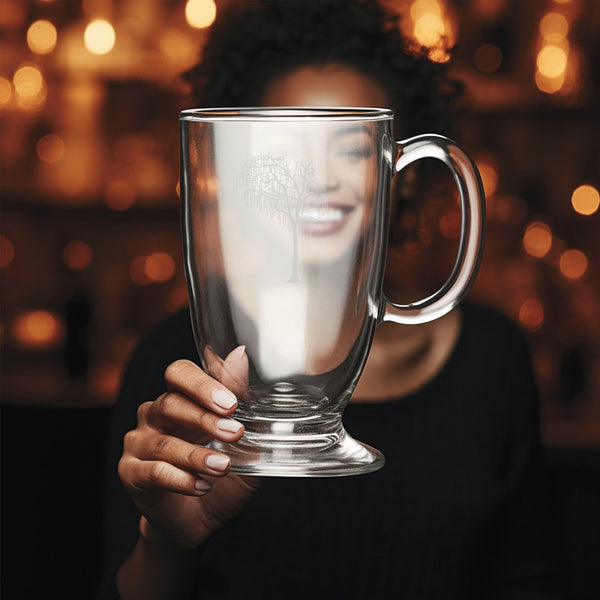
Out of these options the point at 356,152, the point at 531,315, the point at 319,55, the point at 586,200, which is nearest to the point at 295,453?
the point at 356,152

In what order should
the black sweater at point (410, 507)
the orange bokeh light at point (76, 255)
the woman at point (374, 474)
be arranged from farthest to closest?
the orange bokeh light at point (76, 255) → the black sweater at point (410, 507) → the woman at point (374, 474)

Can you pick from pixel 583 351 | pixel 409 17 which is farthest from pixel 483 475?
pixel 409 17

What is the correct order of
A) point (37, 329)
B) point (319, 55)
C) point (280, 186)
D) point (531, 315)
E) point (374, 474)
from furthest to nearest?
point (37, 329) → point (531, 315) → point (374, 474) → point (319, 55) → point (280, 186)

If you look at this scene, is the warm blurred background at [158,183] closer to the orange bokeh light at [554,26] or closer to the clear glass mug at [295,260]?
the orange bokeh light at [554,26]

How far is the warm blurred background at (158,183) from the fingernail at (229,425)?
1.34 metres

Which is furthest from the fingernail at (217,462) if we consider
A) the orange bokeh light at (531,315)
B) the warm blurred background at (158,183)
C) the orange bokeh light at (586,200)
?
the orange bokeh light at (586,200)

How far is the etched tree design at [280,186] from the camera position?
42cm

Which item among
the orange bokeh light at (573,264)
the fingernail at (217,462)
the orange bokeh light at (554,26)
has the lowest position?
the orange bokeh light at (573,264)

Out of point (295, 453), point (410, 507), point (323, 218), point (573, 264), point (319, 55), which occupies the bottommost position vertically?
point (410, 507)

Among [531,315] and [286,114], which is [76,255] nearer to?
[531,315]

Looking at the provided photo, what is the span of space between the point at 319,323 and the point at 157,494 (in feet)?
0.65

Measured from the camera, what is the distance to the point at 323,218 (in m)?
0.42

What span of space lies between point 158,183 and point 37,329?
0.38 m

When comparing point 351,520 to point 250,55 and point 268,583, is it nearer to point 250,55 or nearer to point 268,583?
point 268,583
